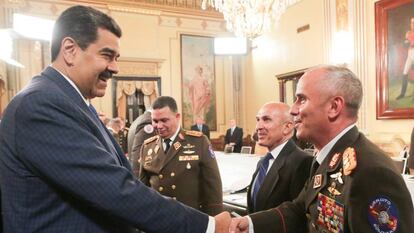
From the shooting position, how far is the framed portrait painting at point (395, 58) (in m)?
7.17

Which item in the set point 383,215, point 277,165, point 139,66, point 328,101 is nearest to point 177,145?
point 277,165

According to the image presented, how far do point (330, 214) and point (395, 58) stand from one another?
22.6ft

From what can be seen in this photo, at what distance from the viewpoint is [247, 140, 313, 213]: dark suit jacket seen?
2.17 m

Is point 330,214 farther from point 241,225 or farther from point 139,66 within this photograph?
point 139,66

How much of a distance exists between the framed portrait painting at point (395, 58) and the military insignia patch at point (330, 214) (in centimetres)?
646

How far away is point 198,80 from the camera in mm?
11969

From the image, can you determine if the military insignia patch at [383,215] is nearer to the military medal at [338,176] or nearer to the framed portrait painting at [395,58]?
the military medal at [338,176]

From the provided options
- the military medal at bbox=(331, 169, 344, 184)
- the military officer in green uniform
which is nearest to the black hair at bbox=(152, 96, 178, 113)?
the military officer in green uniform

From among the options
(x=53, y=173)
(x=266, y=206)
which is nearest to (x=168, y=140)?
(x=266, y=206)

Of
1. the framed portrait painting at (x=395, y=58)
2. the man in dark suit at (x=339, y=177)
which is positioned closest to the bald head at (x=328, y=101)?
the man in dark suit at (x=339, y=177)

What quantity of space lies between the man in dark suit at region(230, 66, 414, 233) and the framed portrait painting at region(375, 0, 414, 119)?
6.20m

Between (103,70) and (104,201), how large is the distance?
1.61 feet

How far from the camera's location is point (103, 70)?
1447 millimetres

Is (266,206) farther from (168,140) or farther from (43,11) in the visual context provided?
(43,11)
